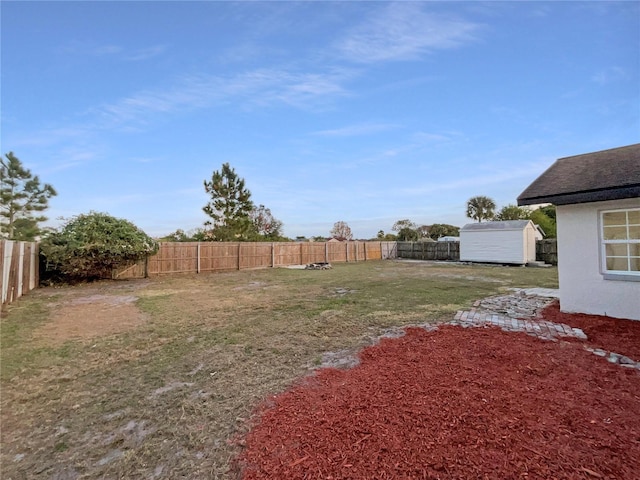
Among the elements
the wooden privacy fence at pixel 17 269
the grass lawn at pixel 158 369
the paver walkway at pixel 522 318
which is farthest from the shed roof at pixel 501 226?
the wooden privacy fence at pixel 17 269

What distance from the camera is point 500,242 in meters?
20.4

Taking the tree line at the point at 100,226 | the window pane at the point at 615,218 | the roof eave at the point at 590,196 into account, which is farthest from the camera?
the tree line at the point at 100,226

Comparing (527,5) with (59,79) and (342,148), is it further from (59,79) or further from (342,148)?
(59,79)

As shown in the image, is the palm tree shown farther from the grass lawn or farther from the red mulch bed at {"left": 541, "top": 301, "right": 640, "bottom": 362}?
the red mulch bed at {"left": 541, "top": 301, "right": 640, "bottom": 362}

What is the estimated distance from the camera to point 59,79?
834 centimetres

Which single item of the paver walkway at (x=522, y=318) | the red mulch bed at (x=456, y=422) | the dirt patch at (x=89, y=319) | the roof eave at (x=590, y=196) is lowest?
the dirt patch at (x=89, y=319)

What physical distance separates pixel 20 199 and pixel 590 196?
2647 centimetres

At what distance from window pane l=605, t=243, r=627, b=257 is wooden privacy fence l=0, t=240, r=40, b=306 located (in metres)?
12.6

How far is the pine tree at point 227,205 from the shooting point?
22.7 meters

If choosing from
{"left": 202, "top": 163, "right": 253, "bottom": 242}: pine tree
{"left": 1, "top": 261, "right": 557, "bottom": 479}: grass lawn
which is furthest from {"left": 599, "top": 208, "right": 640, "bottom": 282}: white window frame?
{"left": 202, "top": 163, "right": 253, "bottom": 242}: pine tree

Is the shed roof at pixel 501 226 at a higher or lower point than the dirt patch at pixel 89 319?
higher

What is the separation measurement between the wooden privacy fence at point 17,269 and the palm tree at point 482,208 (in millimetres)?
42495

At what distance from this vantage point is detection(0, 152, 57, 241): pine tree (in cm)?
1794

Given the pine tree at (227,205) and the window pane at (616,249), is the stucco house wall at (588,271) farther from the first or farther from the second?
the pine tree at (227,205)
